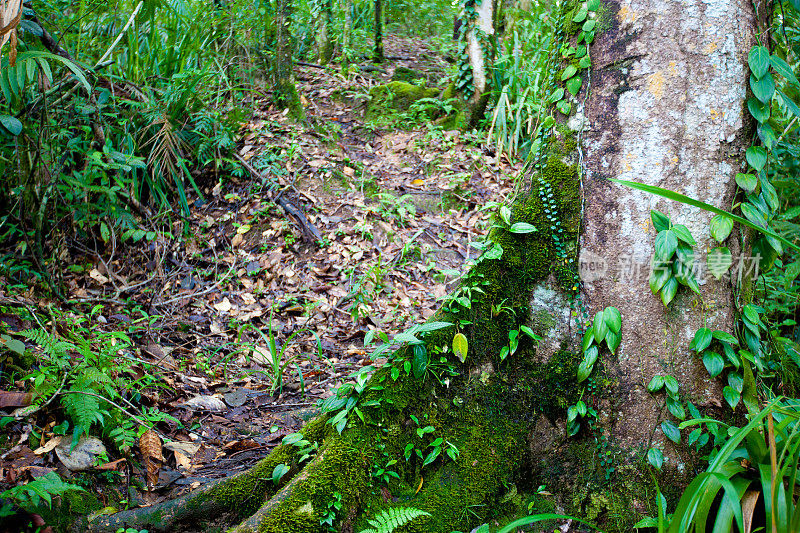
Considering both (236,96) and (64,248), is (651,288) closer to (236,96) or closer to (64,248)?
(64,248)

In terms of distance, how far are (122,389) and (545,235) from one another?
208 centimetres

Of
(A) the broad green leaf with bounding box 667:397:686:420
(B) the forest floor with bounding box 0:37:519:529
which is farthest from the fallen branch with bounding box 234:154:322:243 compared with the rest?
(A) the broad green leaf with bounding box 667:397:686:420

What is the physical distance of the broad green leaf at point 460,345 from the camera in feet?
5.98

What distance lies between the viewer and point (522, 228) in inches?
74.9

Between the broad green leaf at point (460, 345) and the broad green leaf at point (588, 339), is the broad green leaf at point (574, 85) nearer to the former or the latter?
the broad green leaf at point (588, 339)

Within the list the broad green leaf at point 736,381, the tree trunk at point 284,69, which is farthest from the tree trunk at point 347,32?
the broad green leaf at point 736,381

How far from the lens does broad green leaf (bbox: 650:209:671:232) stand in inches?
67.9

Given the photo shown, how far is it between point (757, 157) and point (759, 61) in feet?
1.04

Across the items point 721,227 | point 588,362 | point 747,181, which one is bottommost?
point 588,362

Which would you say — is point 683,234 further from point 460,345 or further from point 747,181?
point 460,345

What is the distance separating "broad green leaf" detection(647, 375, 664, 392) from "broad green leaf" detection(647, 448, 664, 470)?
21 cm

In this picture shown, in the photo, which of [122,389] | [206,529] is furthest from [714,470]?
[122,389]

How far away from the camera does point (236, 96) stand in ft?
18.1

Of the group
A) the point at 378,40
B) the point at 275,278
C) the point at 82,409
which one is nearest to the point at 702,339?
the point at 82,409
